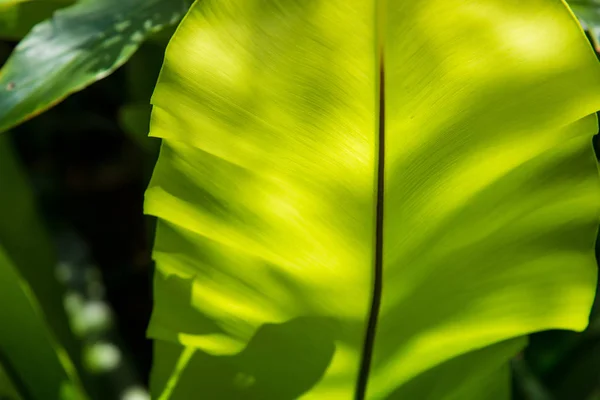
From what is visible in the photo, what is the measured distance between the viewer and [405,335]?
0.44m

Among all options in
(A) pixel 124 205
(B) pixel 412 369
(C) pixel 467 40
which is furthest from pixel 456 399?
(A) pixel 124 205

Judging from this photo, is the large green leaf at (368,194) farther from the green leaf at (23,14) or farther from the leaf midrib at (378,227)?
the green leaf at (23,14)

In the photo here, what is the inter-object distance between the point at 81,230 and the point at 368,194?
3.90 feet

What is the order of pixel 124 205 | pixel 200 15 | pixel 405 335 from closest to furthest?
1. pixel 200 15
2. pixel 405 335
3. pixel 124 205

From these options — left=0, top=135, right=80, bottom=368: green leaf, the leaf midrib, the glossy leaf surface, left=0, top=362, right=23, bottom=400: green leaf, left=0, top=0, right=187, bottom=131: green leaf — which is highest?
the glossy leaf surface

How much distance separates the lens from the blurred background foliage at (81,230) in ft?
1.64

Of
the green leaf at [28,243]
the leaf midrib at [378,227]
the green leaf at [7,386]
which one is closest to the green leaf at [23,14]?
the green leaf at [28,243]

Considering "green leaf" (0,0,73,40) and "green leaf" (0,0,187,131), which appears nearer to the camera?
"green leaf" (0,0,187,131)

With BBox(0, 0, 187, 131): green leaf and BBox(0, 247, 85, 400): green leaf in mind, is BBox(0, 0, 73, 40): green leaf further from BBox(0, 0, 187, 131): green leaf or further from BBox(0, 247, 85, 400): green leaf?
BBox(0, 247, 85, 400): green leaf

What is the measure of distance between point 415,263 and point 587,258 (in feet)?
0.32

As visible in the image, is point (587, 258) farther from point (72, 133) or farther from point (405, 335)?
point (72, 133)

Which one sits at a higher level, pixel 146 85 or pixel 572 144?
pixel 572 144

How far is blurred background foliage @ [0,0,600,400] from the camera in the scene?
0.50 metres

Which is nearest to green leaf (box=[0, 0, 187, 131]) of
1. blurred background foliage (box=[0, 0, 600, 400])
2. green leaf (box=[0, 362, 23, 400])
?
blurred background foliage (box=[0, 0, 600, 400])
